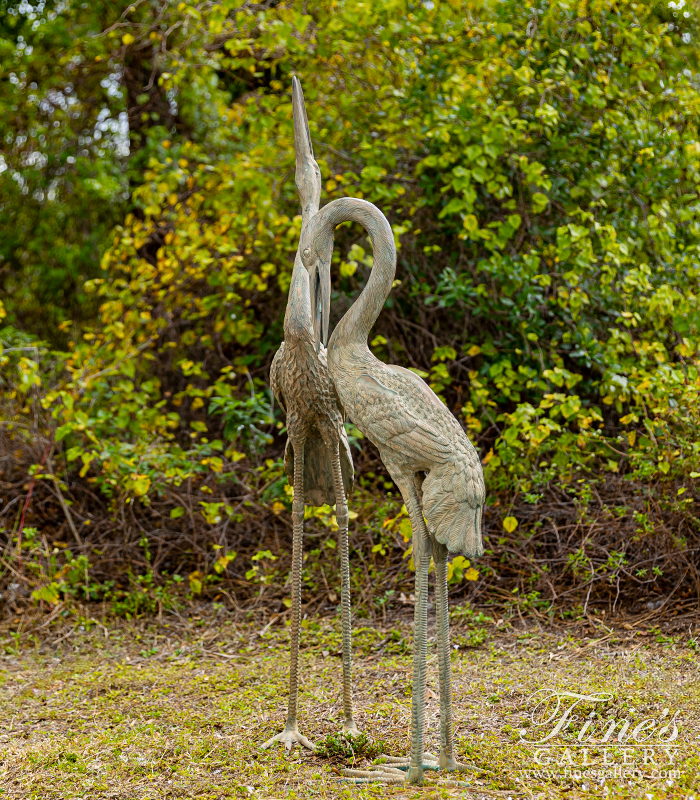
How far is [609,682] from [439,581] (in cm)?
134

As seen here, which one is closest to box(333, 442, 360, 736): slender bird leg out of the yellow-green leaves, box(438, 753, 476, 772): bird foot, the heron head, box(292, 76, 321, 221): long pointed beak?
box(438, 753, 476, 772): bird foot

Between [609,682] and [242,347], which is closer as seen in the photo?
[609,682]

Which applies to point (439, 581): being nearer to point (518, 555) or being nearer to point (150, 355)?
point (518, 555)

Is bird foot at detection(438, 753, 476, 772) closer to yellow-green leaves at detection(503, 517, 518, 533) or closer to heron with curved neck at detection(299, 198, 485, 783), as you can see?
heron with curved neck at detection(299, 198, 485, 783)

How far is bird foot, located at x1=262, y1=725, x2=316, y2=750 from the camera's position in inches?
123

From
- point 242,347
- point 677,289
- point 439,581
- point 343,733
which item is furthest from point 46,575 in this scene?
point 677,289

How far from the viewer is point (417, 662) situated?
8.68ft

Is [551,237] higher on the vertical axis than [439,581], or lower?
higher

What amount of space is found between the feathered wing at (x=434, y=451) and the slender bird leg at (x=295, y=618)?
56 centimetres

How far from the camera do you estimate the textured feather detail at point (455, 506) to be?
2619 millimetres

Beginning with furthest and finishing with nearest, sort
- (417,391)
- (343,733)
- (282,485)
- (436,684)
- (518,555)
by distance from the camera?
(282,485), (518,555), (436,684), (343,733), (417,391)

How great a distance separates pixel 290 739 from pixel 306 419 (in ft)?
4.18

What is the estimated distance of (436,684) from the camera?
395 centimetres

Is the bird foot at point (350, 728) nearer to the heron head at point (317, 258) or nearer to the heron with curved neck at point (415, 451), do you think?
the heron with curved neck at point (415, 451)
